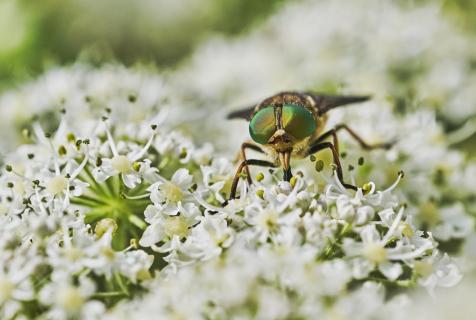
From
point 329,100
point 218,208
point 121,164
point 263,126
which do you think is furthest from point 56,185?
point 329,100

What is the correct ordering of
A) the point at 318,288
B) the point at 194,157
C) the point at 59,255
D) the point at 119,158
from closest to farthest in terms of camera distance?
the point at 318,288 → the point at 59,255 → the point at 119,158 → the point at 194,157

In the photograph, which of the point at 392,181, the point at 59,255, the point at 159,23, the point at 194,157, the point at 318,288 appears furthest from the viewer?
the point at 159,23

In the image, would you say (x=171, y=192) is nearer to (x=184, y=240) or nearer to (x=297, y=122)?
(x=184, y=240)

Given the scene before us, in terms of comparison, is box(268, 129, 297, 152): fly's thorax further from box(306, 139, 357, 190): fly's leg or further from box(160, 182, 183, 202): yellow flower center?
box(160, 182, 183, 202): yellow flower center

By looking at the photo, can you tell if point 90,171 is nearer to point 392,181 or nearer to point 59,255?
point 59,255

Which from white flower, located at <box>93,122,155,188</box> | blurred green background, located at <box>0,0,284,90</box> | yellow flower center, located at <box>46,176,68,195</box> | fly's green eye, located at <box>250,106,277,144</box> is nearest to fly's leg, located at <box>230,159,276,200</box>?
fly's green eye, located at <box>250,106,277,144</box>

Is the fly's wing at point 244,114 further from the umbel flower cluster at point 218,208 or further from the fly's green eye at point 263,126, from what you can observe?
the fly's green eye at point 263,126

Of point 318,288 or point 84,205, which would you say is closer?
point 318,288

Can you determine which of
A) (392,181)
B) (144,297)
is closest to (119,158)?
(144,297)
